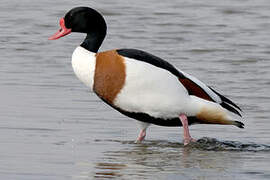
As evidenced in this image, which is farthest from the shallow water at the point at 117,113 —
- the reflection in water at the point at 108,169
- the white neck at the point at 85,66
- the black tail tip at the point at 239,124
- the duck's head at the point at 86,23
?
the duck's head at the point at 86,23

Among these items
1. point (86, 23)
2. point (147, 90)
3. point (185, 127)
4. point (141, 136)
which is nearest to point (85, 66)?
point (147, 90)

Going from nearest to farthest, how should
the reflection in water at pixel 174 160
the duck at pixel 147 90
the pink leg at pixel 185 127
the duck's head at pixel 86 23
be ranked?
the reflection in water at pixel 174 160, the duck at pixel 147 90, the pink leg at pixel 185 127, the duck's head at pixel 86 23

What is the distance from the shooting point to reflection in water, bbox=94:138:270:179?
7.66 metres

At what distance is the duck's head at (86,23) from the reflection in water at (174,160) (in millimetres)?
1112

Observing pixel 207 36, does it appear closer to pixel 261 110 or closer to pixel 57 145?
pixel 261 110

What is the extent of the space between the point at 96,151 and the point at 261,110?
2895mm

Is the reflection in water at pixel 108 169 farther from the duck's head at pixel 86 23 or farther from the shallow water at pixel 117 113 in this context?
the duck's head at pixel 86 23

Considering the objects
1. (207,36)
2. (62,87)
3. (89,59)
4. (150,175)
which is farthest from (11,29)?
(150,175)

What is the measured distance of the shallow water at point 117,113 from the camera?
26.1ft

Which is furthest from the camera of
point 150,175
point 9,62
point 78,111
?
point 9,62

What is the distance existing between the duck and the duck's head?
0.59 feet

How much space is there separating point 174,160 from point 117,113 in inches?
88.6

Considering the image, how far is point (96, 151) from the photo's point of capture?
28.1 feet

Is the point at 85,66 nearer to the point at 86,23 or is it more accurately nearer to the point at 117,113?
the point at 86,23
